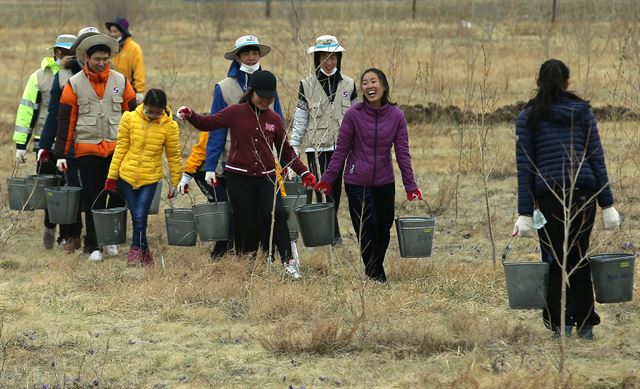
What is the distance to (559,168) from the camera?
6184 mm

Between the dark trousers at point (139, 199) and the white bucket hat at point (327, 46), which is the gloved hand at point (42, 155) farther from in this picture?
the white bucket hat at point (327, 46)

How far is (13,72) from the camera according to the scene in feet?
72.8

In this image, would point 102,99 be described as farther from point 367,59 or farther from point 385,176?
point 367,59

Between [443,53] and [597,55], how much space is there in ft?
13.2

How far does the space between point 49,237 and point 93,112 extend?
4.65 feet

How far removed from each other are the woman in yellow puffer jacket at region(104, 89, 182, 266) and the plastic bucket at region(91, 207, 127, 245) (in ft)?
0.39

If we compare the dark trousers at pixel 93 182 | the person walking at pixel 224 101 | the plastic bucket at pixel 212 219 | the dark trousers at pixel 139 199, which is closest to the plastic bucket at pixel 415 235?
the person walking at pixel 224 101

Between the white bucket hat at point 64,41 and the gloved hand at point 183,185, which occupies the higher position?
the white bucket hat at point 64,41

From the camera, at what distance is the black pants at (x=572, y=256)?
20.4ft

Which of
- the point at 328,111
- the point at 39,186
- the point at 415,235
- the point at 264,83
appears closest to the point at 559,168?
the point at 415,235

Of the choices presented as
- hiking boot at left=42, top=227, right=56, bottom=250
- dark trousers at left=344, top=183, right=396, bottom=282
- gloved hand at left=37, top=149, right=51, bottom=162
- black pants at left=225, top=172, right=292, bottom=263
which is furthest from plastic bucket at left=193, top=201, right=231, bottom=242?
hiking boot at left=42, top=227, right=56, bottom=250

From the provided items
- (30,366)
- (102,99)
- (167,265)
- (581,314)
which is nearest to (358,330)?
(581,314)

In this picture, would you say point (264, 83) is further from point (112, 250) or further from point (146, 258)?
point (112, 250)

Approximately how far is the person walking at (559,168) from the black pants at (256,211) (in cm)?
224
